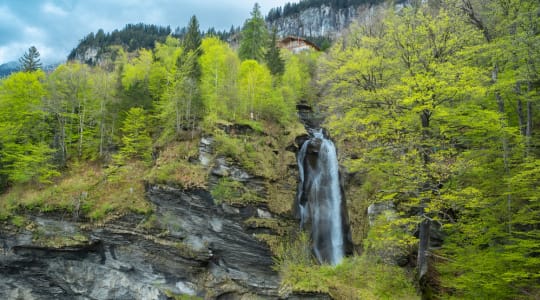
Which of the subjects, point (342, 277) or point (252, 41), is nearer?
point (342, 277)

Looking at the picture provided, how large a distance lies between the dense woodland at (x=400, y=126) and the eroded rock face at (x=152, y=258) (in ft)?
5.41

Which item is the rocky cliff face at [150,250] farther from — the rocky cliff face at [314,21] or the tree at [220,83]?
the rocky cliff face at [314,21]

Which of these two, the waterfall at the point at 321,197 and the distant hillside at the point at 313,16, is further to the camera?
the distant hillside at the point at 313,16

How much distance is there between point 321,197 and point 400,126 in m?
11.1

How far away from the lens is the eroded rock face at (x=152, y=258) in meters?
17.5

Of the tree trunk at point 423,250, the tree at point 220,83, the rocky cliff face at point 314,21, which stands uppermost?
the rocky cliff face at point 314,21

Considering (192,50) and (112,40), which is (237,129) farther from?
(112,40)

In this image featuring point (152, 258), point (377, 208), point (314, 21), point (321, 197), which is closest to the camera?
point (152, 258)

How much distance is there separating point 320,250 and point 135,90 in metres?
18.3

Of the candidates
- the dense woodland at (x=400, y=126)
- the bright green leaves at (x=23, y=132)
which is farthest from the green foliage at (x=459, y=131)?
the bright green leaves at (x=23, y=132)

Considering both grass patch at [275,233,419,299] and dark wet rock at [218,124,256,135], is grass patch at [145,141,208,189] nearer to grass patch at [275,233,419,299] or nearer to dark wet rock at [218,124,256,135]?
dark wet rock at [218,124,256,135]

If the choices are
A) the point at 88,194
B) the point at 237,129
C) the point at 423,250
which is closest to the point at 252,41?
the point at 237,129

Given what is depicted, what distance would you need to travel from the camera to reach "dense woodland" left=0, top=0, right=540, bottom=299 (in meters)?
10.5

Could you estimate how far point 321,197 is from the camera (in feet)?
72.5
